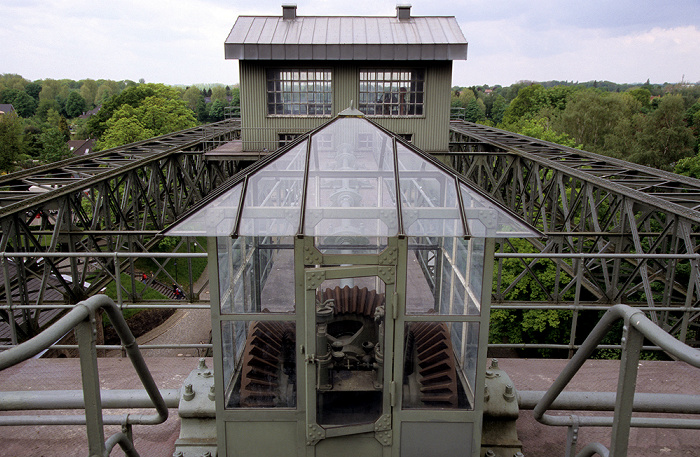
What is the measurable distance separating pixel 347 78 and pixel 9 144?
48.5m

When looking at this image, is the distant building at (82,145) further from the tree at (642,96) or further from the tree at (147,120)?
the tree at (642,96)

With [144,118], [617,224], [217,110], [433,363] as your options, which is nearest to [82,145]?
[217,110]

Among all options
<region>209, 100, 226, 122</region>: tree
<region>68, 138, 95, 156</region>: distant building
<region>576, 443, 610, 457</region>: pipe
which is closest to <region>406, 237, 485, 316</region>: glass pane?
<region>576, 443, 610, 457</region>: pipe

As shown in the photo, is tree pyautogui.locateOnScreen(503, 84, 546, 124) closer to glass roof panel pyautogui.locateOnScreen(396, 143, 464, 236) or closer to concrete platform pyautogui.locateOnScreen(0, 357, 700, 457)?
concrete platform pyautogui.locateOnScreen(0, 357, 700, 457)

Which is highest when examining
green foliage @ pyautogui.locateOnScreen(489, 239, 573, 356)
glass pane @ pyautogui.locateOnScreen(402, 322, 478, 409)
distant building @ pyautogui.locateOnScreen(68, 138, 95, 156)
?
glass pane @ pyautogui.locateOnScreen(402, 322, 478, 409)

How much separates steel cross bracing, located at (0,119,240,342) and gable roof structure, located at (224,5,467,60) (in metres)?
5.73

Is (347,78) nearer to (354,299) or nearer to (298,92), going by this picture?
(298,92)

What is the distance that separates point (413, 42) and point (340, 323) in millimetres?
20414

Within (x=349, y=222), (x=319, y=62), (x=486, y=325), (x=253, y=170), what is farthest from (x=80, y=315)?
(x=319, y=62)

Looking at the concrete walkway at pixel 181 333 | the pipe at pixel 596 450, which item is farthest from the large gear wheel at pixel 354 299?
the concrete walkway at pixel 181 333

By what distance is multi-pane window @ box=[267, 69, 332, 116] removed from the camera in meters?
23.5

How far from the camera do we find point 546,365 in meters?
6.52

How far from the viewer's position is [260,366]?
15.2 ft

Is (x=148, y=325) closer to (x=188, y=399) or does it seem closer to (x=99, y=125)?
(x=188, y=399)
